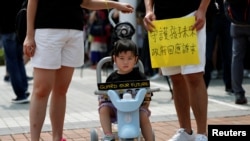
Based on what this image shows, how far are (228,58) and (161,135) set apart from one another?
3253 millimetres

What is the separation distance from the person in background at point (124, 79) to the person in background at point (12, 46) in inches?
138

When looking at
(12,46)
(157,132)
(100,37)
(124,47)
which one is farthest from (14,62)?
(100,37)

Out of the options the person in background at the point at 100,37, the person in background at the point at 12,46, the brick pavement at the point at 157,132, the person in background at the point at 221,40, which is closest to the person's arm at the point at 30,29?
the brick pavement at the point at 157,132

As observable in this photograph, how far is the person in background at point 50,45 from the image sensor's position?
12.9 ft

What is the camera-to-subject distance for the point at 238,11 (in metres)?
6.21

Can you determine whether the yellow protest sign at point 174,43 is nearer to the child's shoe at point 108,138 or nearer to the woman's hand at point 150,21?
the woman's hand at point 150,21

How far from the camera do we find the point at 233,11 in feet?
20.4

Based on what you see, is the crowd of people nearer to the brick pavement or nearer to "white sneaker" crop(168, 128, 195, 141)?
"white sneaker" crop(168, 128, 195, 141)

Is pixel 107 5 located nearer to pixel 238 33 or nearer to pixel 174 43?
pixel 174 43

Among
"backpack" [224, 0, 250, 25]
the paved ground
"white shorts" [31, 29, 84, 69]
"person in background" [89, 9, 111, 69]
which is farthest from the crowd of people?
"person in background" [89, 9, 111, 69]

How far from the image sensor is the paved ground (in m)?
5.19

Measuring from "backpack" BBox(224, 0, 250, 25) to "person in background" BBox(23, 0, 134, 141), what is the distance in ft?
7.68

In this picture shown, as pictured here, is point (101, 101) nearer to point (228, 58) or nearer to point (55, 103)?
point (55, 103)

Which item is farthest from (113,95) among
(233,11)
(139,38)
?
(139,38)
